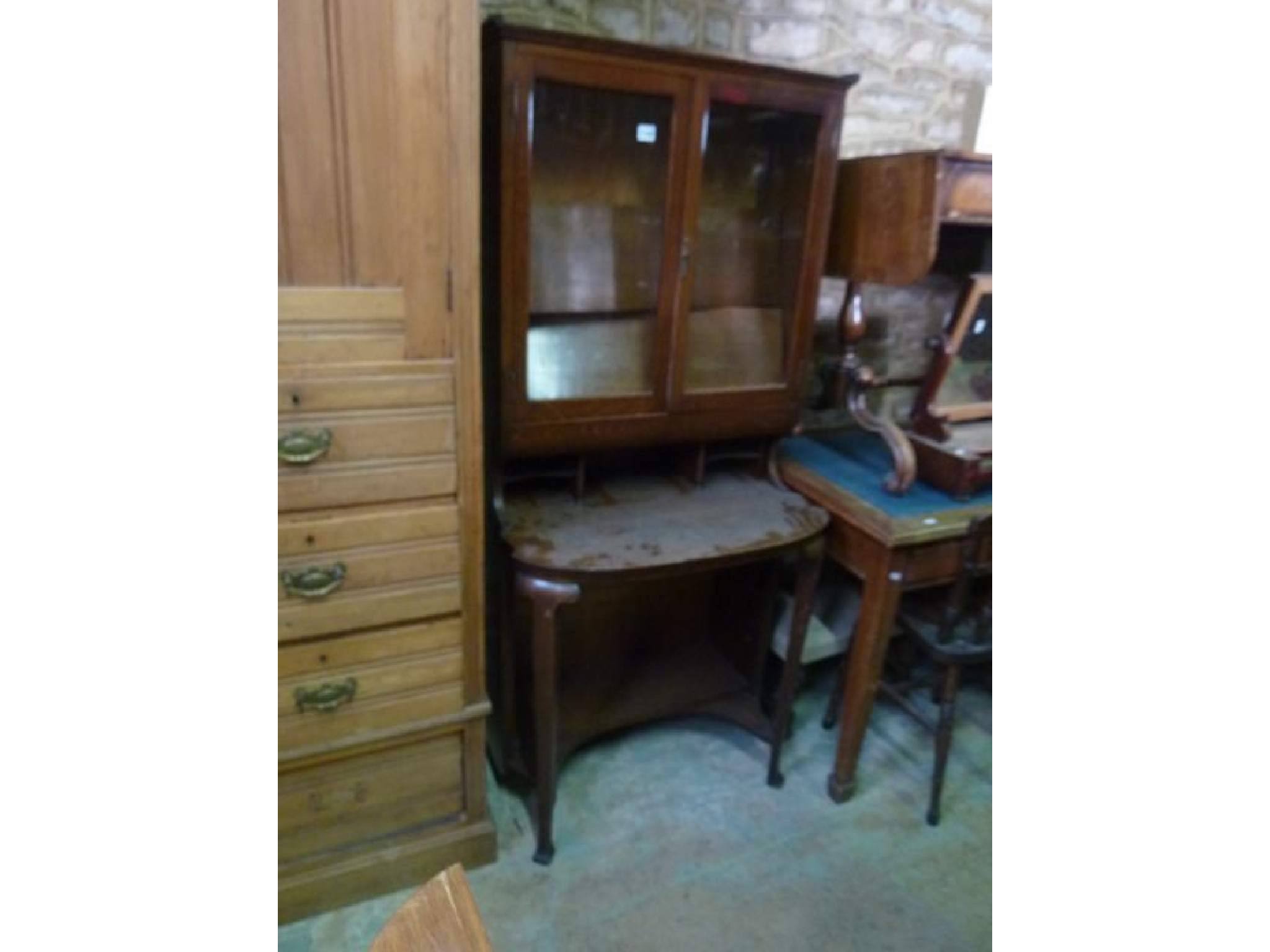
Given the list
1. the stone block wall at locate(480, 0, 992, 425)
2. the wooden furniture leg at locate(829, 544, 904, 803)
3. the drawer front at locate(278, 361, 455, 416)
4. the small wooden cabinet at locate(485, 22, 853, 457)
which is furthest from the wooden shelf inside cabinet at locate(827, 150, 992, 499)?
the drawer front at locate(278, 361, 455, 416)

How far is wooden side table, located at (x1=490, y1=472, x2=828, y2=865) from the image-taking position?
1.54 meters

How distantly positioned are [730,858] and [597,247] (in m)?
1.40

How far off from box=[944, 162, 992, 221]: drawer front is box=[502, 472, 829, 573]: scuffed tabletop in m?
0.72

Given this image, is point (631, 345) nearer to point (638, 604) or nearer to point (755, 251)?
point (755, 251)

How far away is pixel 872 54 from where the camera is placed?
2.10 m

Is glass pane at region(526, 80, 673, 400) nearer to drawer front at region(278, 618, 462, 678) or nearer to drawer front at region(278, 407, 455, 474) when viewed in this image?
drawer front at region(278, 407, 455, 474)

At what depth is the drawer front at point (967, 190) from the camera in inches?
63.4

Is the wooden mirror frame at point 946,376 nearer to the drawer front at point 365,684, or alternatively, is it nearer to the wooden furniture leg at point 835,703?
the wooden furniture leg at point 835,703
